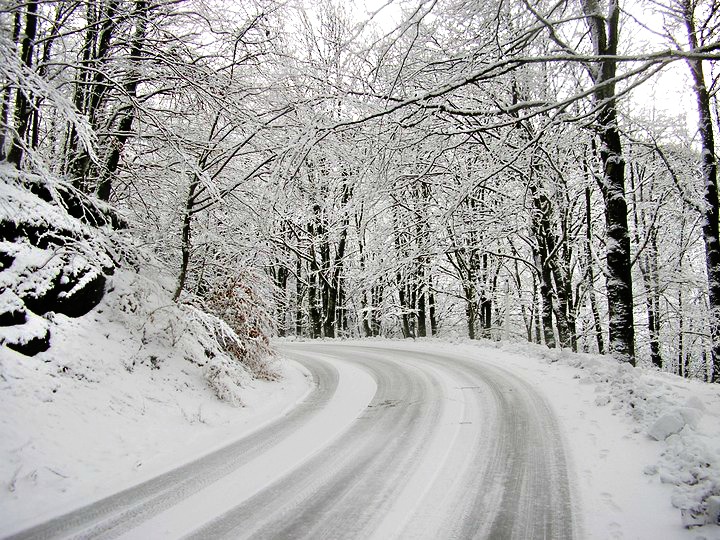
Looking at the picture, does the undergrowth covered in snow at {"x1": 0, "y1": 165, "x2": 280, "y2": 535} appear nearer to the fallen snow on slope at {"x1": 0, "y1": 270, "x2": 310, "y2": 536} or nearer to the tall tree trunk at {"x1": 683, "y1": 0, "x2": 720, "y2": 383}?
the fallen snow on slope at {"x1": 0, "y1": 270, "x2": 310, "y2": 536}

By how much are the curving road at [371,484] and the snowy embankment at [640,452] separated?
0.25m

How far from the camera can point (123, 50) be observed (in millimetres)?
7992

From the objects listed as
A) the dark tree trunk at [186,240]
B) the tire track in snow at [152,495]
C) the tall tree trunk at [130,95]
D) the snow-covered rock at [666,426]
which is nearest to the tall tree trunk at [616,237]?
the snow-covered rock at [666,426]

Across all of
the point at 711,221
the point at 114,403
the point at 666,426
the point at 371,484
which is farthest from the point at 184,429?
the point at 711,221

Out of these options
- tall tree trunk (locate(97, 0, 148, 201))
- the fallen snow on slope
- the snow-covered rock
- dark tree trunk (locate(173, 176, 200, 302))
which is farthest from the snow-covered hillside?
the snow-covered rock

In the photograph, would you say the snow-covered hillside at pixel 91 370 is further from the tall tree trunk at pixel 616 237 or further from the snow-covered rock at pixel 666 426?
the tall tree trunk at pixel 616 237

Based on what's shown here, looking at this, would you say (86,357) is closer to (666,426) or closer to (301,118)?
(301,118)

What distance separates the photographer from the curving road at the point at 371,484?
3.03 metres

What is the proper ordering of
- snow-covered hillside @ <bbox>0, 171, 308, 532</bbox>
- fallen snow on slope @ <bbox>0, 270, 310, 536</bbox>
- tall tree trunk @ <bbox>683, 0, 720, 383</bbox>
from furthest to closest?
tall tree trunk @ <bbox>683, 0, 720, 383</bbox>, snow-covered hillside @ <bbox>0, 171, 308, 532</bbox>, fallen snow on slope @ <bbox>0, 270, 310, 536</bbox>

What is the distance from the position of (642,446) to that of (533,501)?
174cm

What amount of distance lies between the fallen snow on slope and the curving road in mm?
492

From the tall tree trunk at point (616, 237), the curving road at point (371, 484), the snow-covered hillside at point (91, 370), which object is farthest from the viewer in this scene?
the tall tree trunk at point (616, 237)

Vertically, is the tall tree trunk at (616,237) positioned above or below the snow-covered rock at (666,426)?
above

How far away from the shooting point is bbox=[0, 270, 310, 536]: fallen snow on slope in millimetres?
3916
